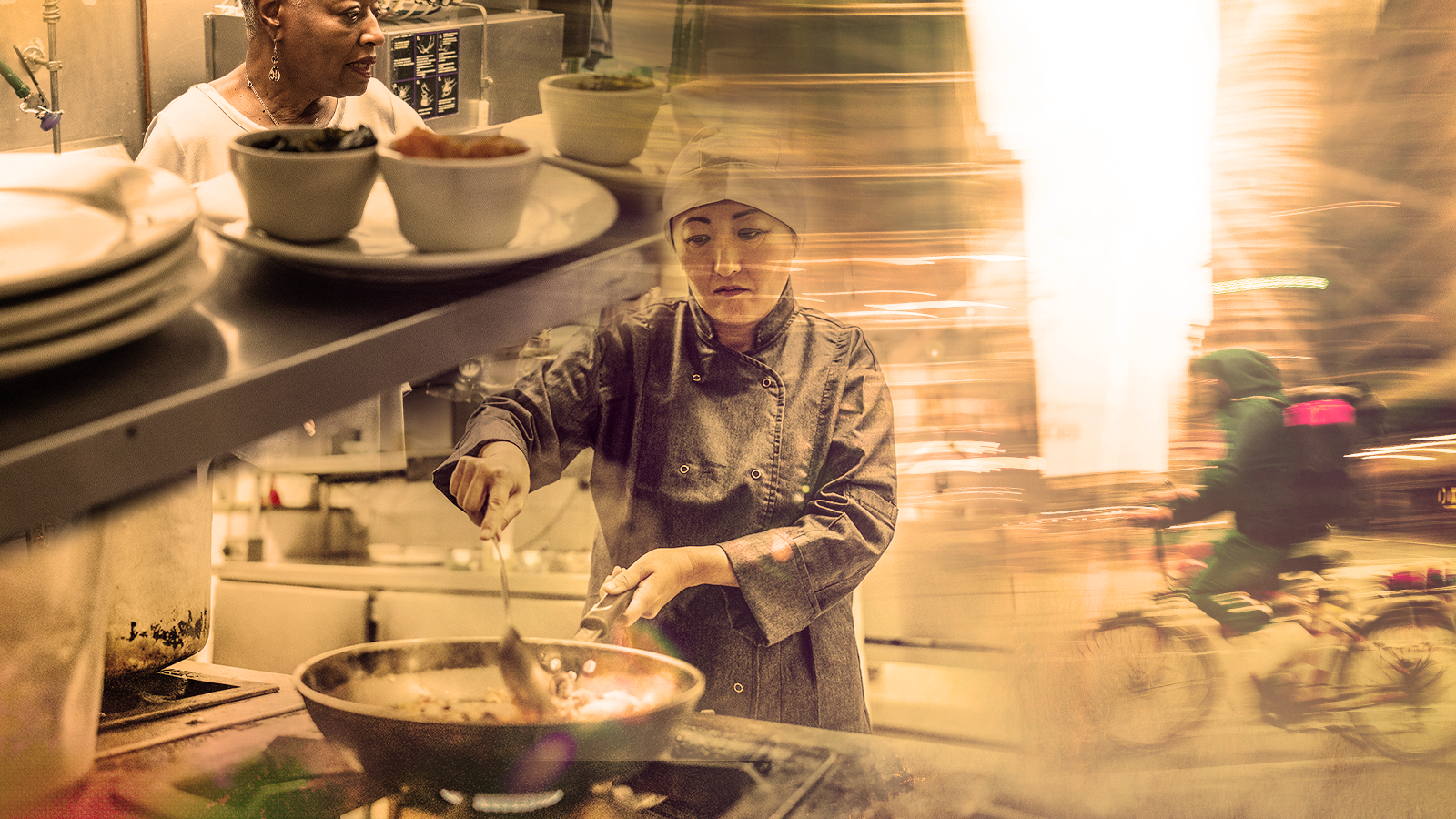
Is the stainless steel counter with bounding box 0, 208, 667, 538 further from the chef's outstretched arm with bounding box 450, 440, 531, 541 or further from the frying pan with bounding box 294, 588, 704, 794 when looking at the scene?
the frying pan with bounding box 294, 588, 704, 794

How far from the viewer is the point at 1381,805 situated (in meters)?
1.01

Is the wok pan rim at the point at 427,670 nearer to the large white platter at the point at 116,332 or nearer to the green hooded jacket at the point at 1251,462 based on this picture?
the large white platter at the point at 116,332

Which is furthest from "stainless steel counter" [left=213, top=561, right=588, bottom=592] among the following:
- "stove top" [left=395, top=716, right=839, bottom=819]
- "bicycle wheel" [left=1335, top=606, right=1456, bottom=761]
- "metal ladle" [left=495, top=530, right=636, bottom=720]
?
"bicycle wheel" [left=1335, top=606, right=1456, bottom=761]

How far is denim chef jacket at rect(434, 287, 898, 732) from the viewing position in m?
0.78

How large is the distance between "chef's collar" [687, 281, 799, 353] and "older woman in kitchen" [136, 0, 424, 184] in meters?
0.24

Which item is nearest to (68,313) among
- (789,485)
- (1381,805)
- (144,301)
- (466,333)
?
(144,301)

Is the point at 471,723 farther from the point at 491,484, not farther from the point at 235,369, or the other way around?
the point at 235,369

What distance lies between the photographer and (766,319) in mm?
806

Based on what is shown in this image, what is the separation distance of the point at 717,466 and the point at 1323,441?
610mm

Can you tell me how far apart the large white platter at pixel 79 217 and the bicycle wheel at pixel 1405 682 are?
1.05 metres

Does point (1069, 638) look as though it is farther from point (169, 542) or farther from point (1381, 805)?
point (169, 542)

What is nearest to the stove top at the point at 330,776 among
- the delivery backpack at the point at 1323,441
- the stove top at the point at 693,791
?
the stove top at the point at 693,791

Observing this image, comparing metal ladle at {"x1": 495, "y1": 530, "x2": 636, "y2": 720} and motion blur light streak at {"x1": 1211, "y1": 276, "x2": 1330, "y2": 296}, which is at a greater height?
motion blur light streak at {"x1": 1211, "y1": 276, "x2": 1330, "y2": 296}

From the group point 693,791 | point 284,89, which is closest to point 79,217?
point 284,89
